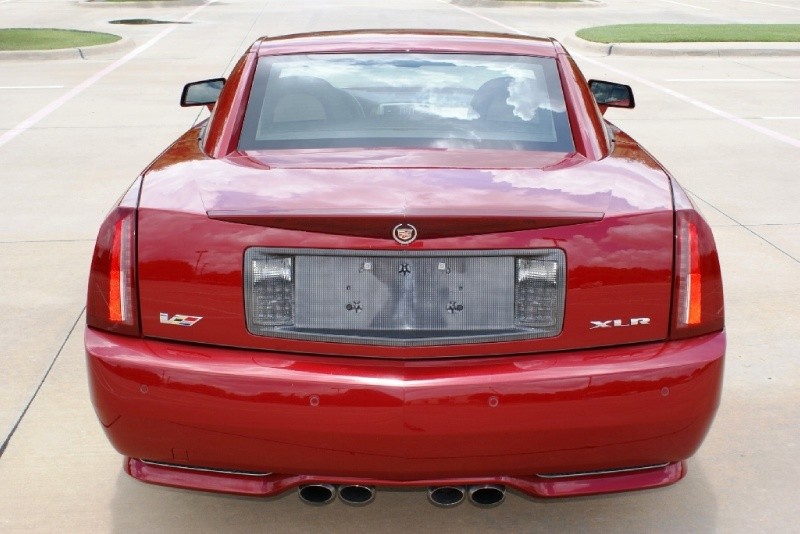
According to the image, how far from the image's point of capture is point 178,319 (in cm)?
321

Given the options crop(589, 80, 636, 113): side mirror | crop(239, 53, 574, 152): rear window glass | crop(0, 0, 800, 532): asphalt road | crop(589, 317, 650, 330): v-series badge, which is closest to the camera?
crop(589, 317, 650, 330): v-series badge

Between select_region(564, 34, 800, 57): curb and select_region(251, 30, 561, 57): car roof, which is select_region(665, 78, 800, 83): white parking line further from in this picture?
select_region(251, 30, 561, 57): car roof

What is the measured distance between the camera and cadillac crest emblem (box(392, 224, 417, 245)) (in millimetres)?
3051

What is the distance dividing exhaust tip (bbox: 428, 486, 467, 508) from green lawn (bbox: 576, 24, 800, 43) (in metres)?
18.3

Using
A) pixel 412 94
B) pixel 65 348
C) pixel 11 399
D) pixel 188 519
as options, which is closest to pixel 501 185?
pixel 412 94

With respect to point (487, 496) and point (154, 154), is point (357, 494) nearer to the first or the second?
point (487, 496)

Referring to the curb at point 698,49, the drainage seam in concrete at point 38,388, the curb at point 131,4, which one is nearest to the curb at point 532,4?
the curb at point 131,4

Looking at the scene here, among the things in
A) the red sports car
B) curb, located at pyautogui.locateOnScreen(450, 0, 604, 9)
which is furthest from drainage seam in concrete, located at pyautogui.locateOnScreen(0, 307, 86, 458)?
curb, located at pyautogui.locateOnScreen(450, 0, 604, 9)

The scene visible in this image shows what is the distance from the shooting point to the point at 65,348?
5.36 meters

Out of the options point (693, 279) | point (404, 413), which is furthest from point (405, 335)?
point (693, 279)

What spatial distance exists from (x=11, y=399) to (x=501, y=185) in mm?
2460

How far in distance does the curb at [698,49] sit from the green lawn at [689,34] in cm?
54

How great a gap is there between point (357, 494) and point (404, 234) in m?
0.79

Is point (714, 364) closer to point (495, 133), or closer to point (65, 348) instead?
point (495, 133)
